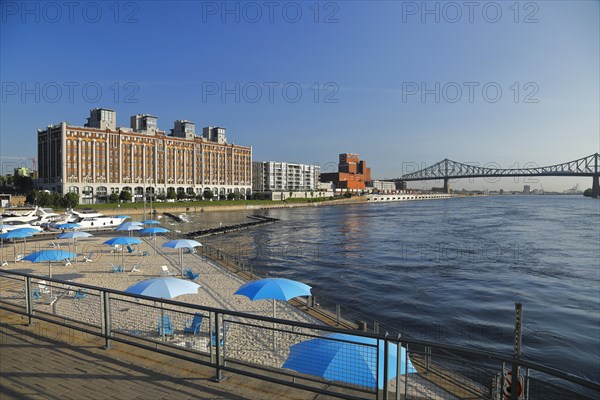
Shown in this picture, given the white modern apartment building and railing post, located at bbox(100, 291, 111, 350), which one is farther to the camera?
the white modern apartment building

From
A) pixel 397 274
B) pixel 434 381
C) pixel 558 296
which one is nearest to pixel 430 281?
pixel 397 274

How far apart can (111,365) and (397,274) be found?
2165 centimetres

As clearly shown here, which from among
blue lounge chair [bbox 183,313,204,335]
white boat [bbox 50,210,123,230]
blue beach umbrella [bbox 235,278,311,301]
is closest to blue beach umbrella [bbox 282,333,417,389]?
Answer: blue beach umbrella [bbox 235,278,311,301]

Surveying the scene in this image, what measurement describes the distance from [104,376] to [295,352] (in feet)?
9.33

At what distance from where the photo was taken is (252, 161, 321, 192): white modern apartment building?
16650cm

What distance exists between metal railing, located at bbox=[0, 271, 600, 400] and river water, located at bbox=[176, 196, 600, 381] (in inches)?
140

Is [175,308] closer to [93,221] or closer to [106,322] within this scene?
[106,322]

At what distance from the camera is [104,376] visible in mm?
4938

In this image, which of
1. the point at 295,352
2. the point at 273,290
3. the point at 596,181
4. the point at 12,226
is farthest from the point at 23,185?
the point at 596,181

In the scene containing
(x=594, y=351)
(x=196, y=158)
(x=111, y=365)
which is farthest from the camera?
(x=196, y=158)

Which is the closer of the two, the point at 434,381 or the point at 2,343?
the point at 2,343

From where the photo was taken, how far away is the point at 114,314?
11.9 meters

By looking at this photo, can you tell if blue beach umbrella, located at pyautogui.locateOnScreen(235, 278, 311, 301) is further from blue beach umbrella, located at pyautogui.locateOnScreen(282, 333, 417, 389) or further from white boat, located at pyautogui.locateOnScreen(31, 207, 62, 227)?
white boat, located at pyautogui.locateOnScreen(31, 207, 62, 227)

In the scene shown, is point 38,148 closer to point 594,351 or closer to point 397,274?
point 397,274
